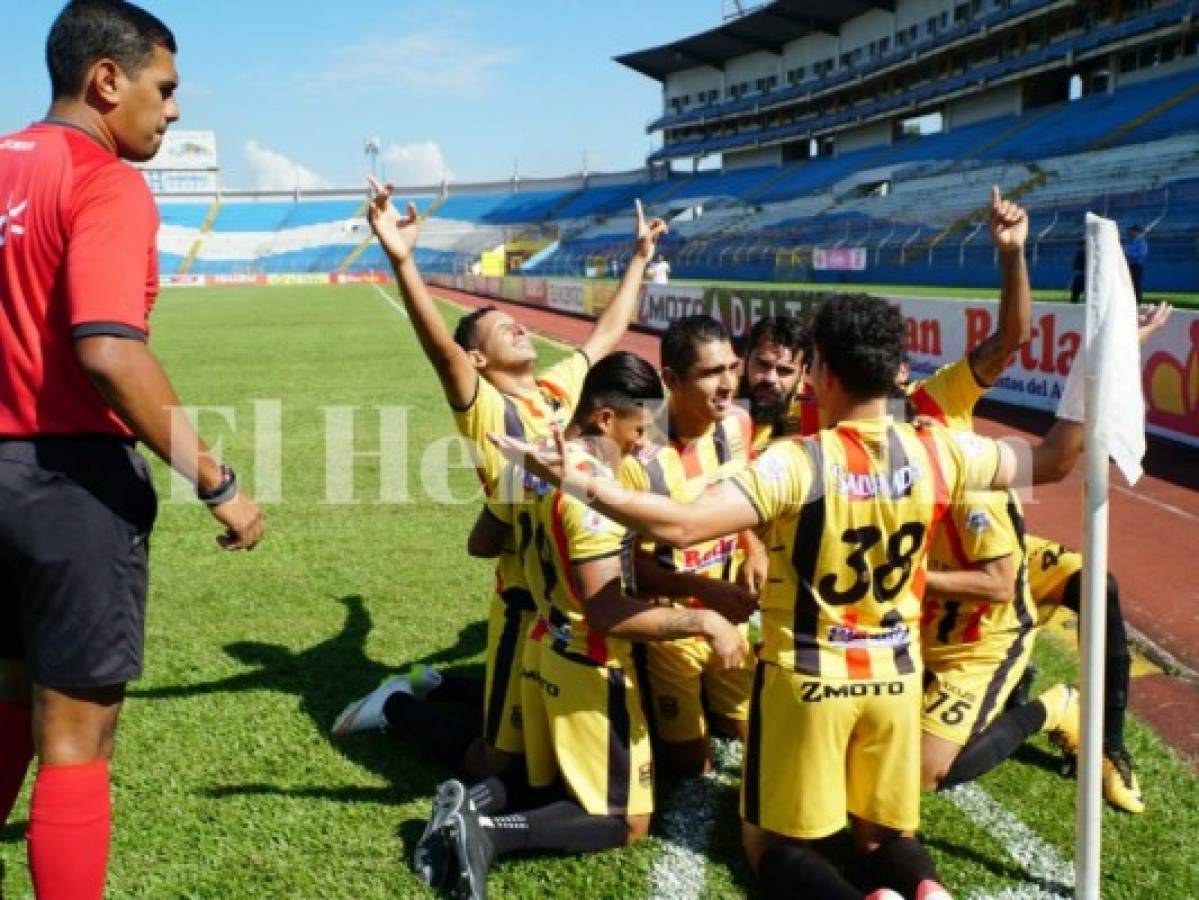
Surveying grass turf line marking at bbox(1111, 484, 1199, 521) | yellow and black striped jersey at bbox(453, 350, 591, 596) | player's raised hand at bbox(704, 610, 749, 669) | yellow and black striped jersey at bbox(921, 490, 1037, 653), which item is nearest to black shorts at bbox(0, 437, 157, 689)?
yellow and black striped jersey at bbox(453, 350, 591, 596)

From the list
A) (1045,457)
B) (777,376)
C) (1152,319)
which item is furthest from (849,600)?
(777,376)

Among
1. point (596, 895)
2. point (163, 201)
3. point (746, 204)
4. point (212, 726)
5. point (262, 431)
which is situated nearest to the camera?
point (596, 895)

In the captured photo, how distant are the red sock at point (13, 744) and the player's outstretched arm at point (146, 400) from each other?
95 cm

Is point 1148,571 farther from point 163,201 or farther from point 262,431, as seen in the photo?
point 163,201

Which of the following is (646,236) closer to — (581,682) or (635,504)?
(581,682)

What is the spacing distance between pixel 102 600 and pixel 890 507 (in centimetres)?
222

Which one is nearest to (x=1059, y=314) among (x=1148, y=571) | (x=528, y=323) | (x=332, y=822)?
(x=1148, y=571)

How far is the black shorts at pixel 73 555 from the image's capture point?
2.52m

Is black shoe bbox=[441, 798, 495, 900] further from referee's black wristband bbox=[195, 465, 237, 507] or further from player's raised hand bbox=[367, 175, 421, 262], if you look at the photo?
player's raised hand bbox=[367, 175, 421, 262]

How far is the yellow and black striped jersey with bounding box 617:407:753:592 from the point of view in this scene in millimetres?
3711

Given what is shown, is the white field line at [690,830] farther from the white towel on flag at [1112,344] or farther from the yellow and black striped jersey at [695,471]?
the white towel on flag at [1112,344]

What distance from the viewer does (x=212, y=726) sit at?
15.2ft

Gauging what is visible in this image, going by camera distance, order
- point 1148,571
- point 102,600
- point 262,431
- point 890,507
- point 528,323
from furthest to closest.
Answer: point 528,323 < point 262,431 < point 1148,571 < point 890,507 < point 102,600

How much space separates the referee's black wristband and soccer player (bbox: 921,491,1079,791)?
2.53 metres
